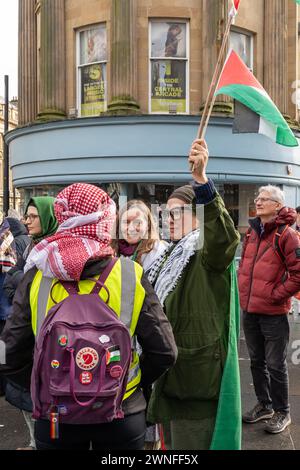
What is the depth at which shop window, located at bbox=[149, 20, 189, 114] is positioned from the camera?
1260cm

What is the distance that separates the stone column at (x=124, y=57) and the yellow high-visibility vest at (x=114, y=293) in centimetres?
1045

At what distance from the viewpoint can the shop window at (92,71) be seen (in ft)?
42.5

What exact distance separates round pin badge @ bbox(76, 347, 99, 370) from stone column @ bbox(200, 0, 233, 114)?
438 inches

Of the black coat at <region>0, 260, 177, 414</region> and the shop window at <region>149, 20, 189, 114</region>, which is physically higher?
the shop window at <region>149, 20, 189, 114</region>

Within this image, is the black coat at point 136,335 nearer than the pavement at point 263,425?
Yes

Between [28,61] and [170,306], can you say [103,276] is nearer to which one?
[170,306]

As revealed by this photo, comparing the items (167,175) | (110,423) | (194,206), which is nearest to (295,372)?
(194,206)

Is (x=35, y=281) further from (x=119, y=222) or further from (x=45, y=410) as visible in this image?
(x=119, y=222)

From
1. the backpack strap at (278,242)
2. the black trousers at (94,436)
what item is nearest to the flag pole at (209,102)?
the black trousers at (94,436)

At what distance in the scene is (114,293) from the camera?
2.29 metres

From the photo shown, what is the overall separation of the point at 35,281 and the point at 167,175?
10230mm

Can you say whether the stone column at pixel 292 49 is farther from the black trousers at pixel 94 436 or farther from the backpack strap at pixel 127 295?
the black trousers at pixel 94 436

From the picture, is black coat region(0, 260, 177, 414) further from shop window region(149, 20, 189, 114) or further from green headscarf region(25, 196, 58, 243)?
shop window region(149, 20, 189, 114)

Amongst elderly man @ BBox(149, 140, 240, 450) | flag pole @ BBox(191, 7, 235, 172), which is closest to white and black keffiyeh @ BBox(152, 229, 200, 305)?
elderly man @ BBox(149, 140, 240, 450)
